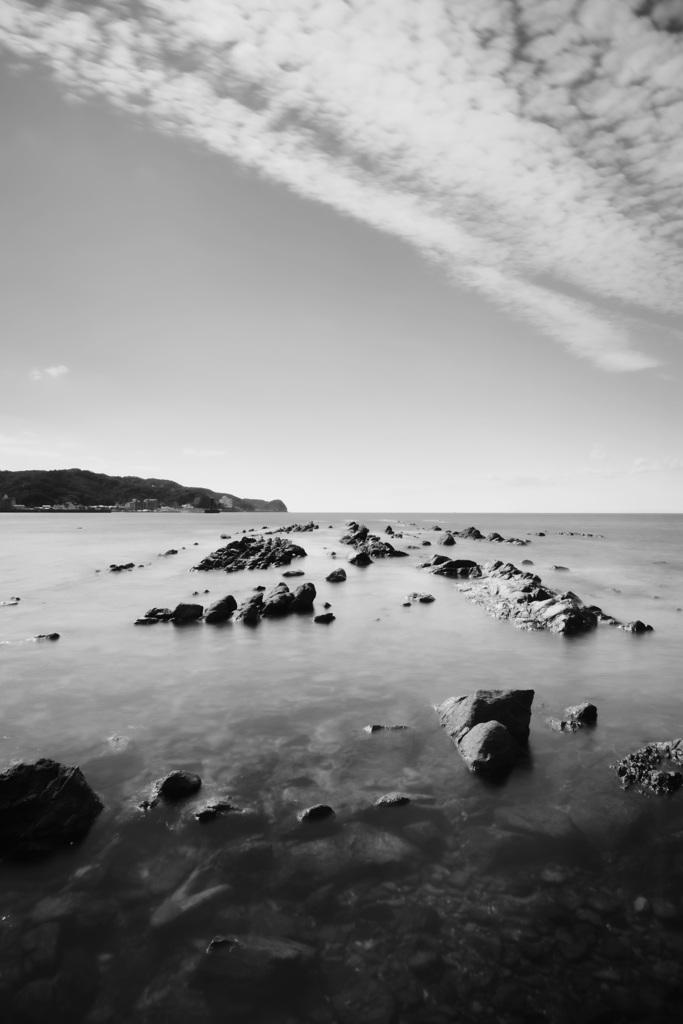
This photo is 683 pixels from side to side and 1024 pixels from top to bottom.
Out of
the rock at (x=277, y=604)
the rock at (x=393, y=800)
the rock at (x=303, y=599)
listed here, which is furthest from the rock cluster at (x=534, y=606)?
the rock at (x=393, y=800)

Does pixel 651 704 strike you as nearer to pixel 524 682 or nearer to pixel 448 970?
pixel 524 682

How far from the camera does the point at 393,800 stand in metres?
7.95

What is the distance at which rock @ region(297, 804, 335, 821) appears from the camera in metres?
7.58

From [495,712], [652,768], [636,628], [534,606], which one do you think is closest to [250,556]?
[534,606]

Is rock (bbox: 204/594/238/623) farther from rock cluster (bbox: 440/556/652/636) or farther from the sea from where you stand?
rock cluster (bbox: 440/556/652/636)

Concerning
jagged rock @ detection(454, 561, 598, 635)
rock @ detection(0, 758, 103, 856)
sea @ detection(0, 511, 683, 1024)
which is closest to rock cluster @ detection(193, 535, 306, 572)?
jagged rock @ detection(454, 561, 598, 635)

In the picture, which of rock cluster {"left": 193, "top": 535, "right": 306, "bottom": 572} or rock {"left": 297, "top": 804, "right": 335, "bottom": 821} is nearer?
rock {"left": 297, "top": 804, "right": 335, "bottom": 821}

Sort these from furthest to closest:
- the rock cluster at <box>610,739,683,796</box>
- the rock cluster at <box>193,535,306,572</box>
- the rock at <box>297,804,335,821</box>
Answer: the rock cluster at <box>193,535,306,572</box> < the rock cluster at <box>610,739,683,796</box> < the rock at <box>297,804,335,821</box>

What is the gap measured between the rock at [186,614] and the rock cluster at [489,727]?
13.3 m

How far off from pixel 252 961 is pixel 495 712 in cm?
637

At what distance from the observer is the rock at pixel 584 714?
11.1 metres

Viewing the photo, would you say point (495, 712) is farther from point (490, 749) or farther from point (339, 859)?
point (339, 859)

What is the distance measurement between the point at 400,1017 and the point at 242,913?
81.1 inches

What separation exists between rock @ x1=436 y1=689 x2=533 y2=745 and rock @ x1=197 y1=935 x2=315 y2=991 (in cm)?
556
